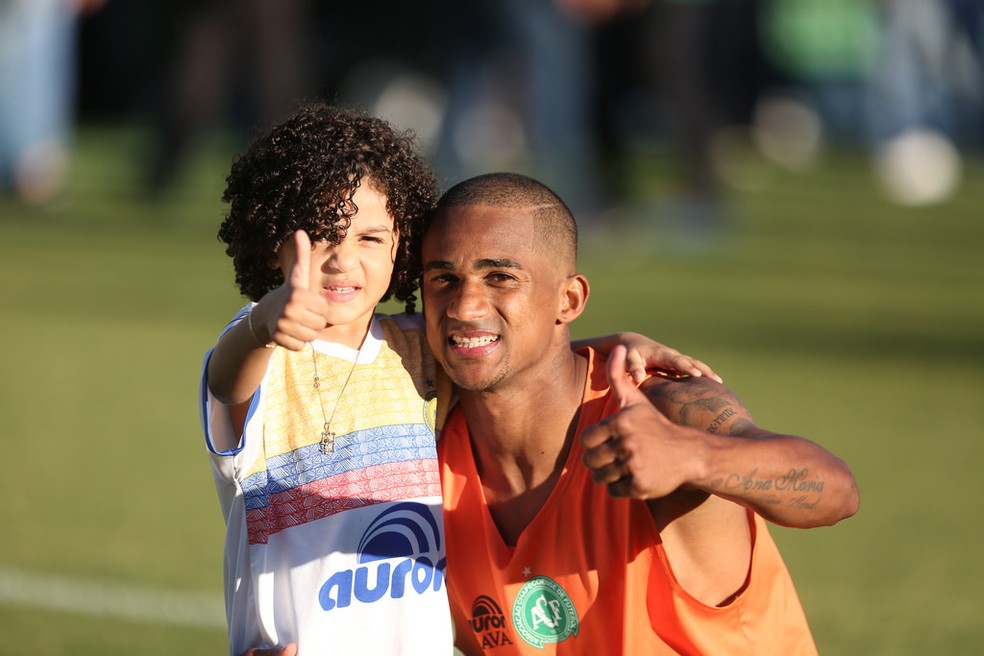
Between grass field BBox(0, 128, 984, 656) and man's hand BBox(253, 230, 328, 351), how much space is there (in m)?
2.19

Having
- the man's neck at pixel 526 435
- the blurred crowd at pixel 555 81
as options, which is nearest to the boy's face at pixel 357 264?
the man's neck at pixel 526 435

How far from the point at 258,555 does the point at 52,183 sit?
13.2m

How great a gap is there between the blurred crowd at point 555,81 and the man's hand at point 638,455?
2.46m

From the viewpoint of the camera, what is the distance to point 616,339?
3.89 m

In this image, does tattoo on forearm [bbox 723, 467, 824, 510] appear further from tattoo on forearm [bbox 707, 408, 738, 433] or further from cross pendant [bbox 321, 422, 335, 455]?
cross pendant [bbox 321, 422, 335, 455]

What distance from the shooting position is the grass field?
5.28 metres

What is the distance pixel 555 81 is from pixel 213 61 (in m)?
4.08

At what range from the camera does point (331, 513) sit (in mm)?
3316

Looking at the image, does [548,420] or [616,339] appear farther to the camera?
[616,339]

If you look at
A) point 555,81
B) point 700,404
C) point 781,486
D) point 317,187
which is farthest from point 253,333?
point 555,81

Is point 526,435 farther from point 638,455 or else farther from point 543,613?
point 638,455

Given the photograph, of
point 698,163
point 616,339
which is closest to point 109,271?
point 698,163

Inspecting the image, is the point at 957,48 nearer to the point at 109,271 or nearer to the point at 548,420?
the point at 109,271

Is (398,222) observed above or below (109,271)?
below
